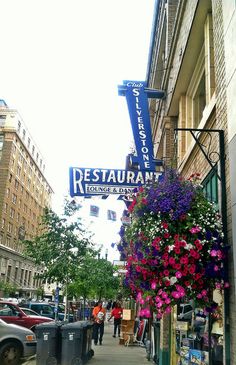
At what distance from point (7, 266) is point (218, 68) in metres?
64.1

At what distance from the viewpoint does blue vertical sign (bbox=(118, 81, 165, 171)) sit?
964 centimetres

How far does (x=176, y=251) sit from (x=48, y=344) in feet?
23.2

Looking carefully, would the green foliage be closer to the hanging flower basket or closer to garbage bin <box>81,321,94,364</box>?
garbage bin <box>81,321,94,364</box>

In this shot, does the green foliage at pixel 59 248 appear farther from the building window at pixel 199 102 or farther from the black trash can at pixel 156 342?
the building window at pixel 199 102

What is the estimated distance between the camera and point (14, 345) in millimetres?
11688

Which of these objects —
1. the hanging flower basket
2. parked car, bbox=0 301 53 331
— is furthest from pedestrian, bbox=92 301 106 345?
the hanging flower basket

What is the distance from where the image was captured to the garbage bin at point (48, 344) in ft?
33.8

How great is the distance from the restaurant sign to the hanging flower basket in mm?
4082

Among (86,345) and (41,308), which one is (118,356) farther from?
(41,308)

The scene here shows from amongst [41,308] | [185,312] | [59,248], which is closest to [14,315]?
[59,248]

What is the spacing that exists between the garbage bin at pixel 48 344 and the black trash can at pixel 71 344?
180mm

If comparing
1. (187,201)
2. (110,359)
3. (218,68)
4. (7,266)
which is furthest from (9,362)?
(7,266)

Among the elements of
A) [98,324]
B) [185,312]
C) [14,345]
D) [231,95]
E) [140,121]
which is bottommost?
[14,345]

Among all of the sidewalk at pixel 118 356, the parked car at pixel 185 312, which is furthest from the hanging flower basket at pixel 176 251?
the sidewalk at pixel 118 356
